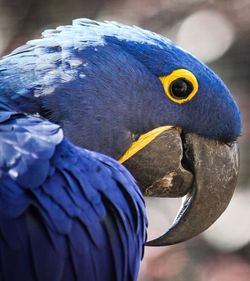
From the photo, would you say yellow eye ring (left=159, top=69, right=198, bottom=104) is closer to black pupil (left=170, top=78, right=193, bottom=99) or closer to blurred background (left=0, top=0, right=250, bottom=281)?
black pupil (left=170, top=78, right=193, bottom=99)

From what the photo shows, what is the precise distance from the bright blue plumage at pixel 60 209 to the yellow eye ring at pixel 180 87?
30cm

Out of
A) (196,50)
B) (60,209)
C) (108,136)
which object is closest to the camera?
(60,209)

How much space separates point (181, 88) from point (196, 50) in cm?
144

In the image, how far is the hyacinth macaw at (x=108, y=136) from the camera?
62.2 inches

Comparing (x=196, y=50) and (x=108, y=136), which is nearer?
(x=108, y=136)

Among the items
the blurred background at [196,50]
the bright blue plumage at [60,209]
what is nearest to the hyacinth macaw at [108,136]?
the bright blue plumage at [60,209]

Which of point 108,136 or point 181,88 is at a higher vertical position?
point 181,88

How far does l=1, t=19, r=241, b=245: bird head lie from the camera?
6.12 feet

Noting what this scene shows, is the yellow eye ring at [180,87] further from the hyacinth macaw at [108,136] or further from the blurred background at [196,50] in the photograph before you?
the blurred background at [196,50]

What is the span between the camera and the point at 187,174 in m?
1.92

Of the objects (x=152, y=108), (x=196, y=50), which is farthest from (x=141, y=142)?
(x=196, y=50)

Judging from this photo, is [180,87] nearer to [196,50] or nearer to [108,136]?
[108,136]

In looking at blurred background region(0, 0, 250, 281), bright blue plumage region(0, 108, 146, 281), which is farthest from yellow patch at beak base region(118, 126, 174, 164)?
blurred background region(0, 0, 250, 281)

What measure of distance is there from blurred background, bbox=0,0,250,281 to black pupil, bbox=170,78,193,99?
1.25 m
